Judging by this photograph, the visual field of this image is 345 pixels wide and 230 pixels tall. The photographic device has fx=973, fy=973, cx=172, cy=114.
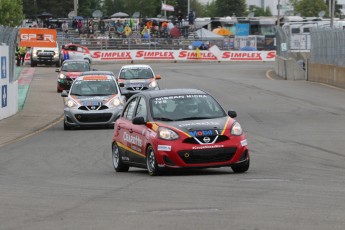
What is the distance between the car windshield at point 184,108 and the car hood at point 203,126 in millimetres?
273

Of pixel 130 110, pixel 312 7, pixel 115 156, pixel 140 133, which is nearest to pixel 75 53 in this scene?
pixel 115 156

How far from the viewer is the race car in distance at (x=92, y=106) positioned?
27.2m

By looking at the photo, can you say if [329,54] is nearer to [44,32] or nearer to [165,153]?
[44,32]

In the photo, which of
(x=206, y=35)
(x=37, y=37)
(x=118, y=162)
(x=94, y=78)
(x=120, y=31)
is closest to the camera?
(x=118, y=162)

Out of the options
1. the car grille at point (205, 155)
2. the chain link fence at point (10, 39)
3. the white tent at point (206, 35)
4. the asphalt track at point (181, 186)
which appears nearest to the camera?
the asphalt track at point (181, 186)

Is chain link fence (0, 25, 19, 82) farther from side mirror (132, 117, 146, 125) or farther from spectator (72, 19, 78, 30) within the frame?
spectator (72, 19, 78, 30)

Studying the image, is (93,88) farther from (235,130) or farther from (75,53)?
(75,53)

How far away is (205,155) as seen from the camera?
14.4 m

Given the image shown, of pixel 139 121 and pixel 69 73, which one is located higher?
pixel 139 121

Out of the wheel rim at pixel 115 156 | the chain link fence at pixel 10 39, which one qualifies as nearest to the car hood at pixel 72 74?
the chain link fence at pixel 10 39

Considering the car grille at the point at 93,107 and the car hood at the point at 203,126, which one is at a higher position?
the car hood at the point at 203,126

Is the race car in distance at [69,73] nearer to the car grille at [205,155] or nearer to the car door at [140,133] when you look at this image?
the car door at [140,133]

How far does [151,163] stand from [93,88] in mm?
13808

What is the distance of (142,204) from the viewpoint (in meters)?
11.0
